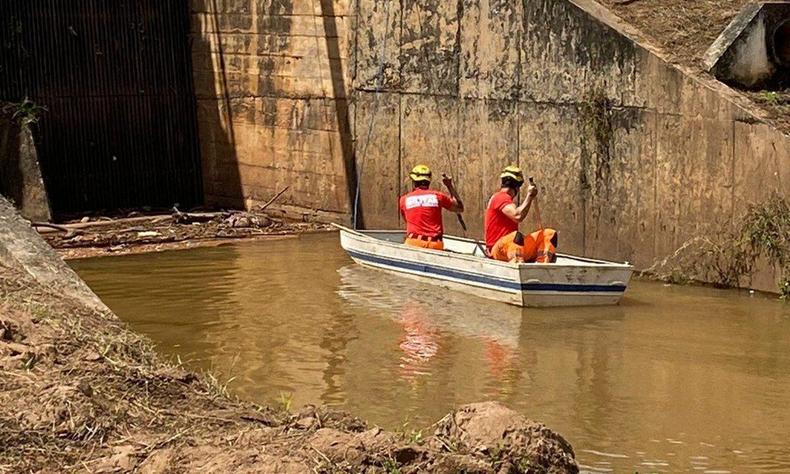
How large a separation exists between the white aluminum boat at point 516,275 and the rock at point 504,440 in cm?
717

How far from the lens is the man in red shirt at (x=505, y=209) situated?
54.6 ft

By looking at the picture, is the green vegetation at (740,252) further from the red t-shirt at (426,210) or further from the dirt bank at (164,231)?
the dirt bank at (164,231)

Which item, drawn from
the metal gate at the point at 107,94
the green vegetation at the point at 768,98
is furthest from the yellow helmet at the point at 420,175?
the metal gate at the point at 107,94

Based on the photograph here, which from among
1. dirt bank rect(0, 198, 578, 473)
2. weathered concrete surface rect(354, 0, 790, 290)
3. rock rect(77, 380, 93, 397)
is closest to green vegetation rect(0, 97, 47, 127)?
weathered concrete surface rect(354, 0, 790, 290)

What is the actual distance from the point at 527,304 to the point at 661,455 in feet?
17.6

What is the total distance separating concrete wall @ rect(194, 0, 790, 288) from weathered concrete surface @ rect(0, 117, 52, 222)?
3.19 m

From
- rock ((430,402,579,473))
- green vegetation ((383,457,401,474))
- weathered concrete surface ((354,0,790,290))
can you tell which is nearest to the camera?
green vegetation ((383,457,401,474))

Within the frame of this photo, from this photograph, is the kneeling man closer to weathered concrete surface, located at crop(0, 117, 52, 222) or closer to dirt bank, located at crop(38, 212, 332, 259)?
dirt bank, located at crop(38, 212, 332, 259)

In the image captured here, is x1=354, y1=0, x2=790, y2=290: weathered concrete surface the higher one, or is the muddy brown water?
x1=354, y1=0, x2=790, y2=290: weathered concrete surface

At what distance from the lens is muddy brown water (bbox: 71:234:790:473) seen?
11703 millimetres

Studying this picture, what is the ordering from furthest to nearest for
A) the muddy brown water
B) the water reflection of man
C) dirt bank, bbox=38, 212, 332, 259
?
dirt bank, bbox=38, 212, 332, 259
the water reflection of man
the muddy brown water

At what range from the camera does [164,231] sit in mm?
21031

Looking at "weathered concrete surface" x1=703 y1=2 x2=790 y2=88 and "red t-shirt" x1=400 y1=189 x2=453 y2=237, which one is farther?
"red t-shirt" x1=400 y1=189 x2=453 y2=237

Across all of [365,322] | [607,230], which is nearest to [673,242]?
[607,230]
